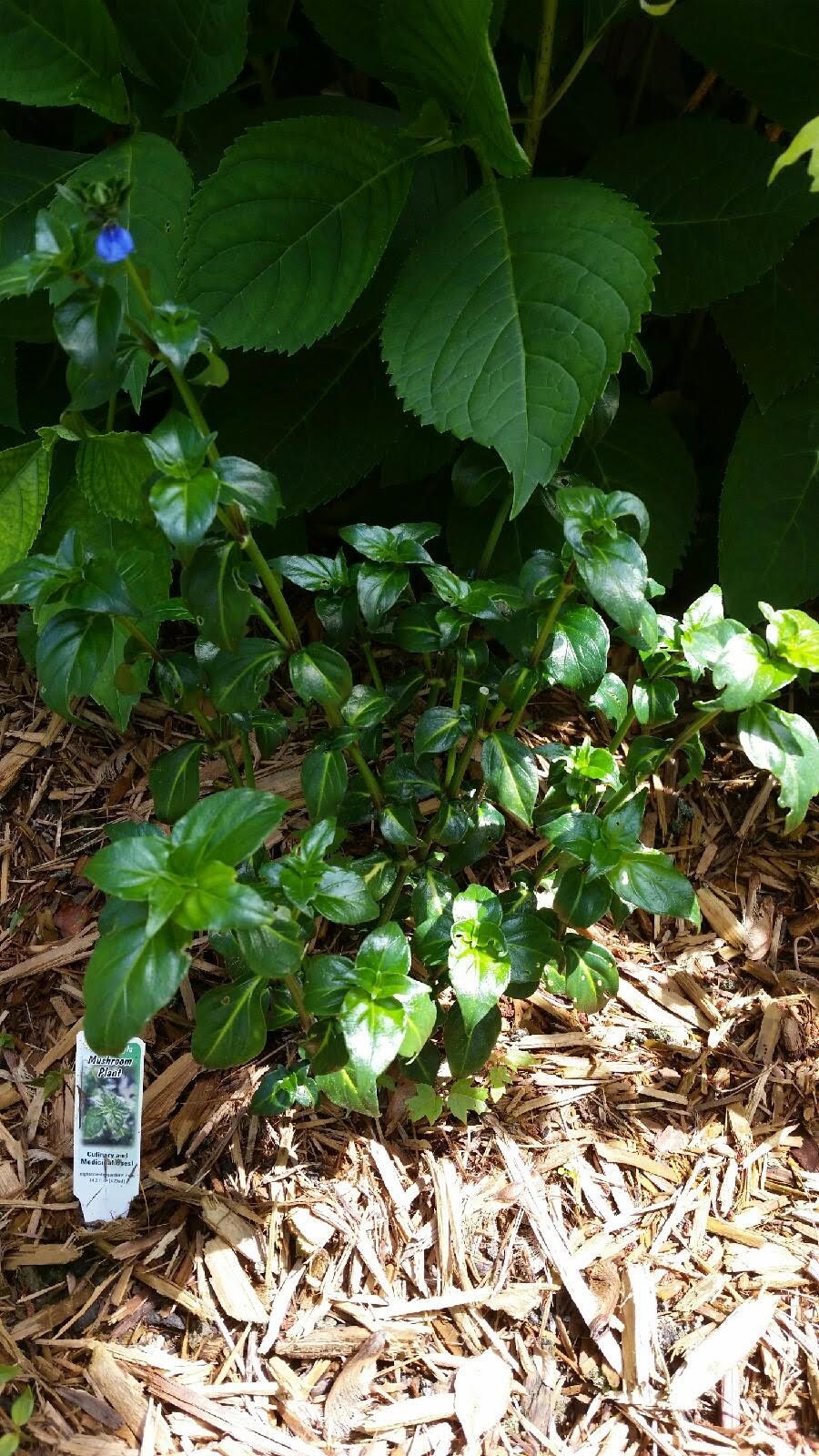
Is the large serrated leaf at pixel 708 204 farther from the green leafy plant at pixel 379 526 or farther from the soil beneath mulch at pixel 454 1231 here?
the soil beneath mulch at pixel 454 1231

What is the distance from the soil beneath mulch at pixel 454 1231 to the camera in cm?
123

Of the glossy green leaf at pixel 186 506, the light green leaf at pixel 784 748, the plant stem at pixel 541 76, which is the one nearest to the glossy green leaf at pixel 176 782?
the glossy green leaf at pixel 186 506

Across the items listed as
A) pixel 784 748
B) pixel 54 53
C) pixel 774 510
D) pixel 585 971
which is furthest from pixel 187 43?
pixel 585 971

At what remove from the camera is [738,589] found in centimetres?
165

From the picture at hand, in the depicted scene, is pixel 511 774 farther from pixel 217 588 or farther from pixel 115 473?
pixel 115 473

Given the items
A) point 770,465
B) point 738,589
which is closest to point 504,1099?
point 738,589

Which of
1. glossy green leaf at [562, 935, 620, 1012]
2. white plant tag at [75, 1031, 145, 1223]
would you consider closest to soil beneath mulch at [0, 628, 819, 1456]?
white plant tag at [75, 1031, 145, 1223]

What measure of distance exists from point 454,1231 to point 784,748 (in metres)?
0.69

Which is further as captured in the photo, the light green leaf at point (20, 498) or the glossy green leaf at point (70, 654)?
the light green leaf at point (20, 498)

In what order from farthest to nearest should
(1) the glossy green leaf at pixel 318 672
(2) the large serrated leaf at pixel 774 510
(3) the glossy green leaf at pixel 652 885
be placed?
(2) the large serrated leaf at pixel 774 510, (3) the glossy green leaf at pixel 652 885, (1) the glossy green leaf at pixel 318 672

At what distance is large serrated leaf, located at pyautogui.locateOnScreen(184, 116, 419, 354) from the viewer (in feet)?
4.20

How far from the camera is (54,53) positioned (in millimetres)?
1381

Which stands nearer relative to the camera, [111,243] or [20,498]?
[111,243]

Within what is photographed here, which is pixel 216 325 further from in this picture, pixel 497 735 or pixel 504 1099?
pixel 504 1099
